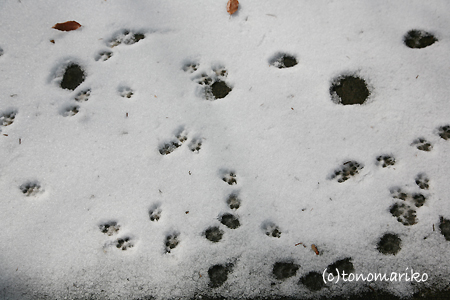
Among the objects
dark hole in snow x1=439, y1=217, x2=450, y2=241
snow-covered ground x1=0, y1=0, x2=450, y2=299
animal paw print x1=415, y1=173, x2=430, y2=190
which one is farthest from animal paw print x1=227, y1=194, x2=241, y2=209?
dark hole in snow x1=439, y1=217, x2=450, y2=241

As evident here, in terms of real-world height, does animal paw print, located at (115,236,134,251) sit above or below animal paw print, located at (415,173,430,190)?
below

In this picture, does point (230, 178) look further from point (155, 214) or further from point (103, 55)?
point (103, 55)

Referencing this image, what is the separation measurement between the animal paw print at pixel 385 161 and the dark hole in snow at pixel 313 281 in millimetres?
794

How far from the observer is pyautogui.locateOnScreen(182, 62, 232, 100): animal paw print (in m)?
1.77

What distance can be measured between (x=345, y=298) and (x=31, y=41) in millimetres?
2754

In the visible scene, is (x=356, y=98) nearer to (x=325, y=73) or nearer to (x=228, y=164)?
(x=325, y=73)

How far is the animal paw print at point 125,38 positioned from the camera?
184 cm

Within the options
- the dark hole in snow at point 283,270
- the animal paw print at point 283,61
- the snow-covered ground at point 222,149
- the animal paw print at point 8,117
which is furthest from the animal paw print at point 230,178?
the animal paw print at point 8,117

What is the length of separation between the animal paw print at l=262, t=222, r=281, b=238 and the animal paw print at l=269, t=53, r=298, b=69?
1.07 meters

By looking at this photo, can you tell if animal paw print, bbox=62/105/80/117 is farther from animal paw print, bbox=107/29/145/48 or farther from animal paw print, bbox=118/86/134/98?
animal paw print, bbox=107/29/145/48

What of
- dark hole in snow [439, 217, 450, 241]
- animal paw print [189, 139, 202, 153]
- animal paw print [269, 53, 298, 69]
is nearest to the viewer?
dark hole in snow [439, 217, 450, 241]

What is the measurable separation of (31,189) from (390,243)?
7.56 ft

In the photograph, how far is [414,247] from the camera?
1558mm

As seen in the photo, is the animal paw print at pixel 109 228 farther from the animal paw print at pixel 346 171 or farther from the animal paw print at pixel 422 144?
the animal paw print at pixel 422 144
